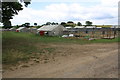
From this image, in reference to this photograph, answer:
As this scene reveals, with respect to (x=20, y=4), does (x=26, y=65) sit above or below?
below

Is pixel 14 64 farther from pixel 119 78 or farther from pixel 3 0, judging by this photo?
pixel 3 0

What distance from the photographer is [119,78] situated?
27.2ft

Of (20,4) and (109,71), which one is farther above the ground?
(20,4)

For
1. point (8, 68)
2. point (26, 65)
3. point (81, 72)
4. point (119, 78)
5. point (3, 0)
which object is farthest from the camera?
point (3, 0)

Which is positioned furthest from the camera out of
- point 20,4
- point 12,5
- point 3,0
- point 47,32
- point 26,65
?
point 47,32

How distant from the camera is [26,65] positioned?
11.0 m

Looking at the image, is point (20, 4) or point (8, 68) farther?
point (20, 4)

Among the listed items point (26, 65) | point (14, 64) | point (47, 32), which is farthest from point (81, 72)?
point (47, 32)

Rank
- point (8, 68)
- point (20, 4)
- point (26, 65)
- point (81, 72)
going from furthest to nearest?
point (20, 4) < point (26, 65) < point (8, 68) < point (81, 72)

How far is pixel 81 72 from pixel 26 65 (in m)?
3.74

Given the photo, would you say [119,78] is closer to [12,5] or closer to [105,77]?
[105,77]

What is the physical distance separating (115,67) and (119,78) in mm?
2286

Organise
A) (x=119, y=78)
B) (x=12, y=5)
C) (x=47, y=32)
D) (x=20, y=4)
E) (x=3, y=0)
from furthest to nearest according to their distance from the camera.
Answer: (x=47, y=32), (x=20, y=4), (x=12, y=5), (x=3, y=0), (x=119, y=78)

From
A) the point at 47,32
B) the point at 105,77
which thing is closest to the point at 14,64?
the point at 105,77
